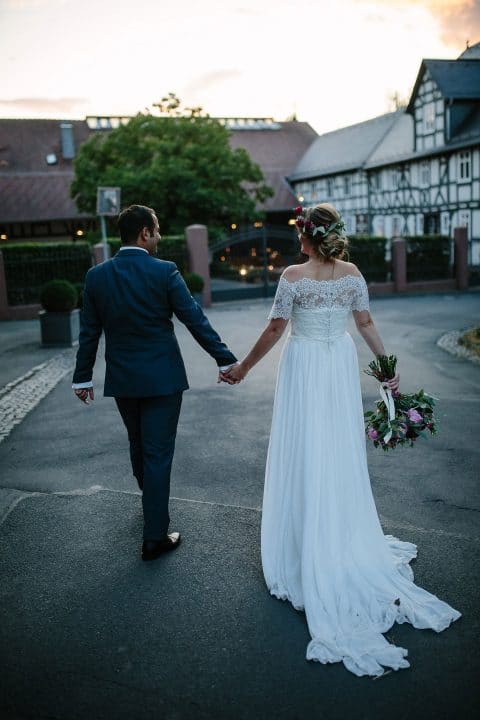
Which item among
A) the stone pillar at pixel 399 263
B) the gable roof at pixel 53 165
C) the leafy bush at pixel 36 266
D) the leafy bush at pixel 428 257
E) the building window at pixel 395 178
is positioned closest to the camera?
the leafy bush at pixel 36 266

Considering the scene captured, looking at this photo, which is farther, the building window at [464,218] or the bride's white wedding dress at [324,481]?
the building window at [464,218]

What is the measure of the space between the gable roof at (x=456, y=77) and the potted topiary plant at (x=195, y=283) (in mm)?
16809

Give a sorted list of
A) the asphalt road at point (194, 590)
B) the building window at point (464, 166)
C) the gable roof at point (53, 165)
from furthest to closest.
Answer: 1. the gable roof at point (53, 165)
2. the building window at point (464, 166)
3. the asphalt road at point (194, 590)

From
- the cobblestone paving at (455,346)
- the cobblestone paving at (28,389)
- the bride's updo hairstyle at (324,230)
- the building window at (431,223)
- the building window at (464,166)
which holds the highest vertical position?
the building window at (464,166)

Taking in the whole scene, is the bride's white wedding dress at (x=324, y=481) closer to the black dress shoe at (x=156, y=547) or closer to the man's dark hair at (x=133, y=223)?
the black dress shoe at (x=156, y=547)

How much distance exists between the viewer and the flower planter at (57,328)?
12.6 metres

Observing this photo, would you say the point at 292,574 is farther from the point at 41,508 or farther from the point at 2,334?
the point at 2,334

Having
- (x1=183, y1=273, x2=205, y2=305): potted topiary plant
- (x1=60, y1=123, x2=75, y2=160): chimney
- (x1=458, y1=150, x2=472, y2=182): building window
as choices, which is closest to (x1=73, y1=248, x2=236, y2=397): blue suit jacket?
(x1=183, y1=273, x2=205, y2=305): potted topiary plant

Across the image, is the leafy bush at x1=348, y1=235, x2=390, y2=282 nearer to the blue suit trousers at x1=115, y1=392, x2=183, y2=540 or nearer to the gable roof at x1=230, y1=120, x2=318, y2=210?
the gable roof at x1=230, y1=120, x2=318, y2=210

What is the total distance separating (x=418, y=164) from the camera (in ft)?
107

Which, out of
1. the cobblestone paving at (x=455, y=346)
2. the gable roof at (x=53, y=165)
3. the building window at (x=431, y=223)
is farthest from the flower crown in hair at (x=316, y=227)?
the gable roof at (x=53, y=165)

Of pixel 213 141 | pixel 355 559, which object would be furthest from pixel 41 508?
pixel 213 141

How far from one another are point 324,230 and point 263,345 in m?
0.81

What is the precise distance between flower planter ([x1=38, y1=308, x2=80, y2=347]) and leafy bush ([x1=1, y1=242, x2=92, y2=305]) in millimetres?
6428
